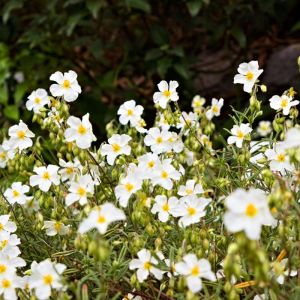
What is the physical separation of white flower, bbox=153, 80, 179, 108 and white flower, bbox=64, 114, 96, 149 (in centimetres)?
28

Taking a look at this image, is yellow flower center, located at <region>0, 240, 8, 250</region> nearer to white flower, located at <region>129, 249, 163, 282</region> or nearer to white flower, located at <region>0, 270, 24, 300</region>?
white flower, located at <region>0, 270, 24, 300</region>

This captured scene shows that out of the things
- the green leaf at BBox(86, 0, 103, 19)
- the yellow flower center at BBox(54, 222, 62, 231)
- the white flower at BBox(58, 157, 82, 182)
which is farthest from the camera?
the green leaf at BBox(86, 0, 103, 19)

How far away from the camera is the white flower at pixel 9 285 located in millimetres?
1294

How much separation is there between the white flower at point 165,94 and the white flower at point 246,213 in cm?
75

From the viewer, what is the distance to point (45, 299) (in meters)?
1.20

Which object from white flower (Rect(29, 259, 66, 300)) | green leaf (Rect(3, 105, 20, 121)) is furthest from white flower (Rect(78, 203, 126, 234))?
green leaf (Rect(3, 105, 20, 121))

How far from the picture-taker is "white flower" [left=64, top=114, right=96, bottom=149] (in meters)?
1.48

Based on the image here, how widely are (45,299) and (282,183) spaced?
479 mm

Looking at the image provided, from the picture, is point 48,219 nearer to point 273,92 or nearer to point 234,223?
point 234,223

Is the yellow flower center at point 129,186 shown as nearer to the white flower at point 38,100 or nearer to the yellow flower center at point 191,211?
the yellow flower center at point 191,211

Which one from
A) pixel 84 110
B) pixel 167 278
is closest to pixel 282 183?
pixel 167 278

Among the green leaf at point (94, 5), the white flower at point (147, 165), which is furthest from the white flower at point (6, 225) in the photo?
the green leaf at point (94, 5)

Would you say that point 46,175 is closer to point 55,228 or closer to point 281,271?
point 55,228

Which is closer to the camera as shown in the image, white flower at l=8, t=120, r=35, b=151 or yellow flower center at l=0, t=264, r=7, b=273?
yellow flower center at l=0, t=264, r=7, b=273
